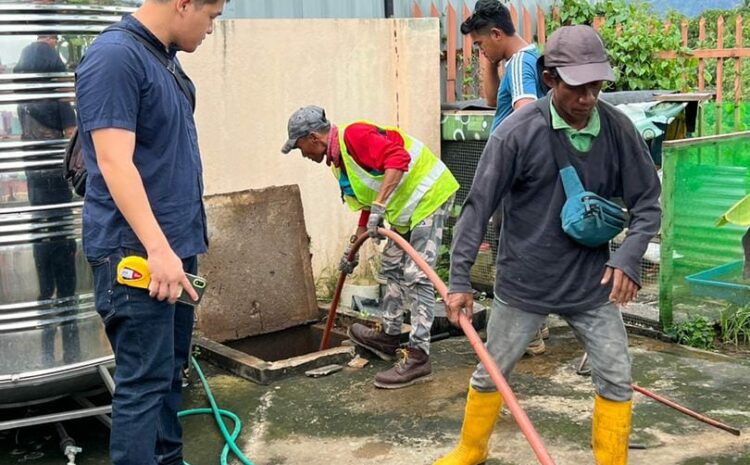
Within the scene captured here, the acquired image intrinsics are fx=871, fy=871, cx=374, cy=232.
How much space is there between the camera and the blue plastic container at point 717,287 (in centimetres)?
589

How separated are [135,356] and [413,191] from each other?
2.47 meters

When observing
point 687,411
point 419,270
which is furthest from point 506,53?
point 687,411

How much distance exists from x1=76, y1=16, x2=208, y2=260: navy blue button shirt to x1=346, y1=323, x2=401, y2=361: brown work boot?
2.50m

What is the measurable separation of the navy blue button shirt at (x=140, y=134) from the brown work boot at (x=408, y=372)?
2136 millimetres

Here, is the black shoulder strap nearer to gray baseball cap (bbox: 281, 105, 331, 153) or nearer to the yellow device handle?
the yellow device handle

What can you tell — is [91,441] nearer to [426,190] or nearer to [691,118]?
[426,190]

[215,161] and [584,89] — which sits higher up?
[584,89]

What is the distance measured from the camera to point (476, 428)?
152 inches

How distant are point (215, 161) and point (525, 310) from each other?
135 inches

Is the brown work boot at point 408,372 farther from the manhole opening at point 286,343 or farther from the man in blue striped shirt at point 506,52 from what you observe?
the man in blue striped shirt at point 506,52

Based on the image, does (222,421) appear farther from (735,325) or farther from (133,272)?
(735,325)

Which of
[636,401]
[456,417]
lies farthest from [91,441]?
[636,401]

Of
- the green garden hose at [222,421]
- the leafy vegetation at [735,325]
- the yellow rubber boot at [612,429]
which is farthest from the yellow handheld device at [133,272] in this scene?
the leafy vegetation at [735,325]

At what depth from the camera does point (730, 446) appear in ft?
13.7
